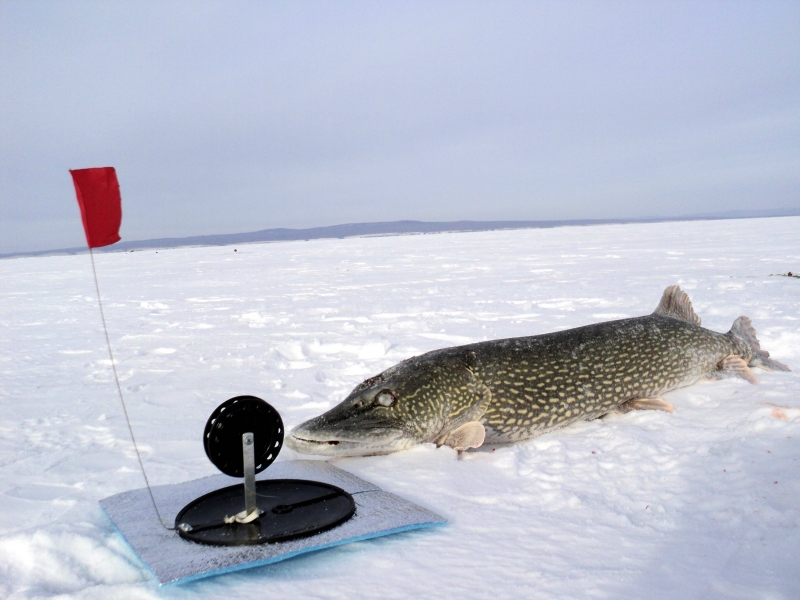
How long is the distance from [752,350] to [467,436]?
2979 millimetres

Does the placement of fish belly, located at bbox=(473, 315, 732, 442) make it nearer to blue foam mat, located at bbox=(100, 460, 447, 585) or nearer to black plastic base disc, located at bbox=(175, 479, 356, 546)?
blue foam mat, located at bbox=(100, 460, 447, 585)

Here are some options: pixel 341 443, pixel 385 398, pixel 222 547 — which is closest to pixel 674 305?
pixel 385 398

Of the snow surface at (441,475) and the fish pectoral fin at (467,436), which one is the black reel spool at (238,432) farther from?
the fish pectoral fin at (467,436)

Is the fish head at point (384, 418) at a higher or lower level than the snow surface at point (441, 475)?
higher

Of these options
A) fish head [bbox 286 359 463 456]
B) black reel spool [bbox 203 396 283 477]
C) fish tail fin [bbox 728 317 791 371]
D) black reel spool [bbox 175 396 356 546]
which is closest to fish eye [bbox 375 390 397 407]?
fish head [bbox 286 359 463 456]

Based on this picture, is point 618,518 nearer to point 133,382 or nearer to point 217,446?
point 217,446

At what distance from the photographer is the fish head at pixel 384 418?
3.21 metres

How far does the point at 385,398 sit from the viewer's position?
338 cm

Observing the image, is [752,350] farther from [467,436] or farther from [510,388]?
[467,436]

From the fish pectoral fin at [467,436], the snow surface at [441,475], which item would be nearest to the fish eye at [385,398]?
the snow surface at [441,475]

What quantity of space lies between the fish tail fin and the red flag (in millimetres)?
4645

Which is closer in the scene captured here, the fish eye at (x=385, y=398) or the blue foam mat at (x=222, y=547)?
the blue foam mat at (x=222, y=547)

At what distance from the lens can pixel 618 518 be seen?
2535 millimetres

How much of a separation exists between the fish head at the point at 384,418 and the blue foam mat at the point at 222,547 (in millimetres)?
158
